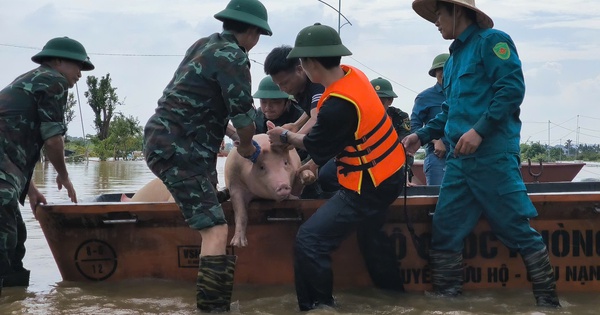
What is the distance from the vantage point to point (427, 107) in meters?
7.90

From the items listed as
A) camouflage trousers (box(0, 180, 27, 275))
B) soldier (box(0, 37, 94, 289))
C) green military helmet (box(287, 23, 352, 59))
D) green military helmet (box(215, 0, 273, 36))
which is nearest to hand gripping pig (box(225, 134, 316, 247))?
green military helmet (box(287, 23, 352, 59))

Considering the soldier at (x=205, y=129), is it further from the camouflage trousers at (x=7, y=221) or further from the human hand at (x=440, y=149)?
the human hand at (x=440, y=149)

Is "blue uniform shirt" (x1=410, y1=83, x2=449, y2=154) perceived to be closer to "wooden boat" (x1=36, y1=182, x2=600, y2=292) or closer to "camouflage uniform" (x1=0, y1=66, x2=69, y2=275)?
"wooden boat" (x1=36, y1=182, x2=600, y2=292)

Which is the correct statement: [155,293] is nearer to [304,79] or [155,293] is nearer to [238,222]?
[238,222]

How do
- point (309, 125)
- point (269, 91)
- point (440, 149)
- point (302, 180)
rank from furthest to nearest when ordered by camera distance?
point (440, 149) → point (269, 91) → point (302, 180) → point (309, 125)

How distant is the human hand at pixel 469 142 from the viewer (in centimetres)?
473

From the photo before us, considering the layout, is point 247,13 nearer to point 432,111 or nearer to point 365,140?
point 365,140

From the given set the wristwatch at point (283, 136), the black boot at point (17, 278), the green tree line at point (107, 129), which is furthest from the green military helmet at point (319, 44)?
the green tree line at point (107, 129)

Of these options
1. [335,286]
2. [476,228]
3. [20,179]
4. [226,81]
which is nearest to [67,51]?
[20,179]

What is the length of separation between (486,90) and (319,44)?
1133 millimetres

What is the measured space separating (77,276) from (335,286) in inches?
76.6

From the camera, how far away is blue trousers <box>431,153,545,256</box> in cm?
480

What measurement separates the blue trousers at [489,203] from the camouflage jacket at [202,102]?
1.46 metres

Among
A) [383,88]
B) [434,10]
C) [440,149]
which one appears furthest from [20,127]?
[383,88]
